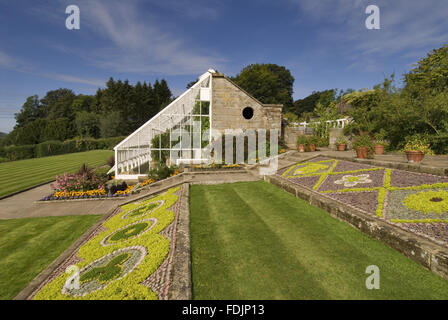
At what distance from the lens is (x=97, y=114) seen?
66938 millimetres

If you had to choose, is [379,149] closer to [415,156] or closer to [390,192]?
[415,156]

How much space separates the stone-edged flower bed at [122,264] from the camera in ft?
11.7

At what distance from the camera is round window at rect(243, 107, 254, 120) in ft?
60.2

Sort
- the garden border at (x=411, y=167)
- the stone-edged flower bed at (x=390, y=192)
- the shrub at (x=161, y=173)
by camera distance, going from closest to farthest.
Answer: the stone-edged flower bed at (x=390, y=192) → the garden border at (x=411, y=167) → the shrub at (x=161, y=173)

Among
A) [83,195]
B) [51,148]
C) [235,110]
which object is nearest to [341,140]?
[235,110]

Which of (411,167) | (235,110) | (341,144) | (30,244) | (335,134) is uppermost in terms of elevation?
(235,110)

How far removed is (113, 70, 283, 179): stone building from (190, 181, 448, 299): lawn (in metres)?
9.66

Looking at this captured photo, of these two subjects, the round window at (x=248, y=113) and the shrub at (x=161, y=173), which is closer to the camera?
the shrub at (x=161, y=173)

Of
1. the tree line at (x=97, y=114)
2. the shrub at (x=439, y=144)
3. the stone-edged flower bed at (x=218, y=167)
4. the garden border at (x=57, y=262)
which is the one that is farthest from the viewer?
the tree line at (x=97, y=114)

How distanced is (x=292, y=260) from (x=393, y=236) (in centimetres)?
207

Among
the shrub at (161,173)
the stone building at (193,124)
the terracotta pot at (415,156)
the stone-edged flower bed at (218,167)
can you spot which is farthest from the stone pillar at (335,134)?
the shrub at (161,173)

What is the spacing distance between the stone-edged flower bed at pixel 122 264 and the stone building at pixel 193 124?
8411mm

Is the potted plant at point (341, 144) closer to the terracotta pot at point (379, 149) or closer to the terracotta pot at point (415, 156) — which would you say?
the terracotta pot at point (379, 149)
